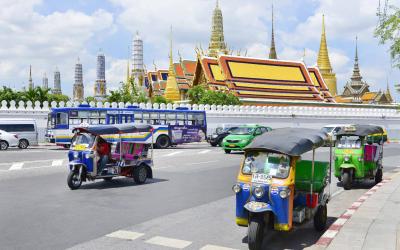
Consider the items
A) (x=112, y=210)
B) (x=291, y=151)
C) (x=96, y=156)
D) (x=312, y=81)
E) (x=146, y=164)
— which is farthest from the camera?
(x=312, y=81)

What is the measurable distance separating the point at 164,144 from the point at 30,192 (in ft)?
64.8

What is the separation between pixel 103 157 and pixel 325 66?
261ft

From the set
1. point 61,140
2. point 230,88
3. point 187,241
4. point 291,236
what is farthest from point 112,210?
point 230,88

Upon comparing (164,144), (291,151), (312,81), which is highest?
(312,81)

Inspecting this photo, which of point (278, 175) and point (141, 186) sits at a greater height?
point (278, 175)

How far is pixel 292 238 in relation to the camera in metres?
7.86

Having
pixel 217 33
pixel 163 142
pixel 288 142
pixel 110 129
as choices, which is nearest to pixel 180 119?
pixel 163 142

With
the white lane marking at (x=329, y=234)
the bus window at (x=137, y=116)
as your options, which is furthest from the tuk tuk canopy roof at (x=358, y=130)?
the bus window at (x=137, y=116)

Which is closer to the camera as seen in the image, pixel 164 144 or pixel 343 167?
pixel 343 167

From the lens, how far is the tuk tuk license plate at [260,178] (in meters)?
7.21

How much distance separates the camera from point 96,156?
42.7 feet

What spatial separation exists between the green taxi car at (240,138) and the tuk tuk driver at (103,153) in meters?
12.3

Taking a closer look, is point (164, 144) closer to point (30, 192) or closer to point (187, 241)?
point (30, 192)

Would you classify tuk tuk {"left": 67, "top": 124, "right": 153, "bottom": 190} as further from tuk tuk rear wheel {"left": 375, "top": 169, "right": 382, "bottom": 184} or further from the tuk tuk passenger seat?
tuk tuk rear wheel {"left": 375, "top": 169, "right": 382, "bottom": 184}
